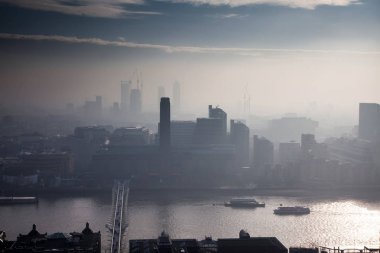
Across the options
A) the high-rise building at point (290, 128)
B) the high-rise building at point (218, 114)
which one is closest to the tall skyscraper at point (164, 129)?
the high-rise building at point (218, 114)

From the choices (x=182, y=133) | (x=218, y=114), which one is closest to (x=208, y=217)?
(x=182, y=133)

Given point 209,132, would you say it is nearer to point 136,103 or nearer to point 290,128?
point 290,128

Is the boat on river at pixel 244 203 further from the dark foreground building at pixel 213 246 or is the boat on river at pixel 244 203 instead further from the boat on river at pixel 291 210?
the dark foreground building at pixel 213 246

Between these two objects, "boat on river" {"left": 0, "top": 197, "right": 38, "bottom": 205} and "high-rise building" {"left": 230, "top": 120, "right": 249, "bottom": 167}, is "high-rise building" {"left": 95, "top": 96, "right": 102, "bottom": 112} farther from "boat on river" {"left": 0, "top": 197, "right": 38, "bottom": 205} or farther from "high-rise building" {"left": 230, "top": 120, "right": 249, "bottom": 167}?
"boat on river" {"left": 0, "top": 197, "right": 38, "bottom": 205}

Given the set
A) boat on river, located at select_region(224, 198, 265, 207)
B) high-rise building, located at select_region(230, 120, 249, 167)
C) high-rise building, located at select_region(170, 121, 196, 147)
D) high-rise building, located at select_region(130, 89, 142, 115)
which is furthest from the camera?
high-rise building, located at select_region(130, 89, 142, 115)

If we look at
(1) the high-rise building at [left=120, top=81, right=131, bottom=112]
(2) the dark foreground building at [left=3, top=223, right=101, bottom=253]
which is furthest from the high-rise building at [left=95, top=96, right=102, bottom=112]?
(2) the dark foreground building at [left=3, top=223, right=101, bottom=253]
